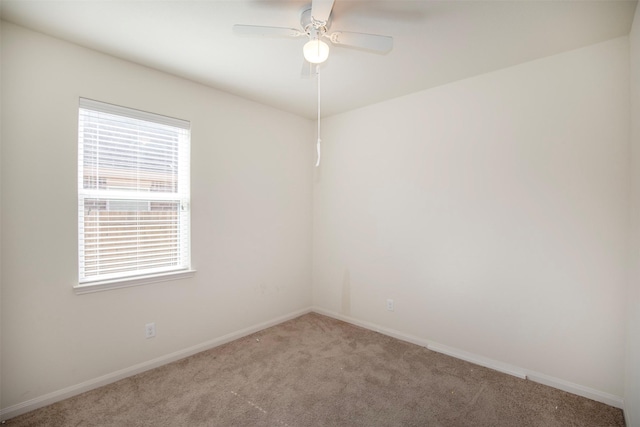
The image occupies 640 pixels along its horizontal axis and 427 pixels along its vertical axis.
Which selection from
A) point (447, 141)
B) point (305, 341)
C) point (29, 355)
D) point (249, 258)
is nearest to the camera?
point (29, 355)

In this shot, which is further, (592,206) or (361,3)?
(592,206)

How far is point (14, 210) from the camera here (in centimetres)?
187

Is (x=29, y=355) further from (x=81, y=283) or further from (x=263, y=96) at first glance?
(x=263, y=96)

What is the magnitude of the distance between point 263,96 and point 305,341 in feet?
8.29

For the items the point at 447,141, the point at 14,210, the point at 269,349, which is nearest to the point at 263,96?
the point at 447,141

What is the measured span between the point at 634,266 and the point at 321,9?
7.56ft

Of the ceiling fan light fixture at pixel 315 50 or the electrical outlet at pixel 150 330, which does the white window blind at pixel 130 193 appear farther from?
the ceiling fan light fixture at pixel 315 50

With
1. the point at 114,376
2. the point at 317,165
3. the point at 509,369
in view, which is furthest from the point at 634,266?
the point at 114,376

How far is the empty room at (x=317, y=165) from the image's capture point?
186 cm

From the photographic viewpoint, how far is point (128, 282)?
2316 mm

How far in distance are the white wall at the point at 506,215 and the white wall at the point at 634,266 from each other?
140 millimetres

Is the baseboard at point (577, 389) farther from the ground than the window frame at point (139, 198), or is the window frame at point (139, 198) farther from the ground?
the window frame at point (139, 198)

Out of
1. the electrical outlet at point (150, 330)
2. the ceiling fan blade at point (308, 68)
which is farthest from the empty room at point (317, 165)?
the ceiling fan blade at point (308, 68)

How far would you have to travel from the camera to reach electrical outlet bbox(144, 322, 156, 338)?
2434mm
